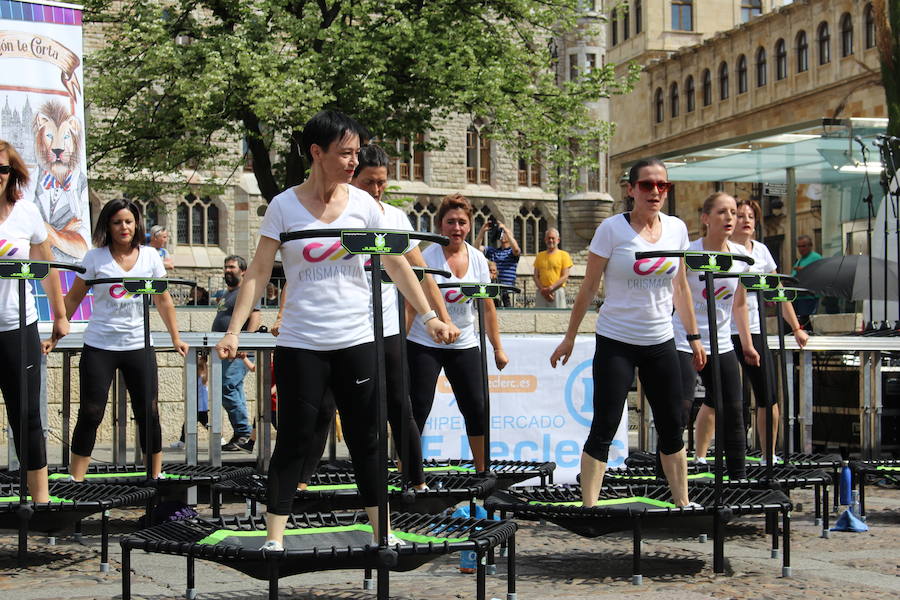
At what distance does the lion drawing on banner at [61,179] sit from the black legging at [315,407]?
21.5 feet

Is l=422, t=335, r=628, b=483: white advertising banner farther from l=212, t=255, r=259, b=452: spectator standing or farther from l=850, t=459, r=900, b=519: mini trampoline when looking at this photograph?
l=212, t=255, r=259, b=452: spectator standing

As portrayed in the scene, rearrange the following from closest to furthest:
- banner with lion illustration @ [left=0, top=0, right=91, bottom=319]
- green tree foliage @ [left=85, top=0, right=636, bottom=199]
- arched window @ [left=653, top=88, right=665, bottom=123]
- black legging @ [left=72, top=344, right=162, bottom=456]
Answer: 1. black legging @ [left=72, top=344, right=162, bottom=456]
2. banner with lion illustration @ [left=0, top=0, right=91, bottom=319]
3. green tree foliage @ [left=85, top=0, right=636, bottom=199]
4. arched window @ [left=653, top=88, right=665, bottom=123]

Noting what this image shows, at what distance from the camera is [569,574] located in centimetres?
719

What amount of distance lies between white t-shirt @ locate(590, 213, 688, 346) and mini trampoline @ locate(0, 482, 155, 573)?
260cm

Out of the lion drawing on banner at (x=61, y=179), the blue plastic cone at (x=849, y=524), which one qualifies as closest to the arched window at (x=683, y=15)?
the lion drawing on banner at (x=61, y=179)

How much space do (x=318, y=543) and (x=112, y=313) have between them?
11.1 ft

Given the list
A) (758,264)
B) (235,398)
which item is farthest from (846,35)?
(758,264)

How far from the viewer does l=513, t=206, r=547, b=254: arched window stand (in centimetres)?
6041

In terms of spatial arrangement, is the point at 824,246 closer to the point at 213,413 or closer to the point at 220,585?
the point at 213,413

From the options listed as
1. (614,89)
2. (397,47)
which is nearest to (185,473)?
(397,47)

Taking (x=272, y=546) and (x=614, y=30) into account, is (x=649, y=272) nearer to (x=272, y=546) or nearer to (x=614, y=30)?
(x=272, y=546)

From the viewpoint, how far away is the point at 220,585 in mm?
6840

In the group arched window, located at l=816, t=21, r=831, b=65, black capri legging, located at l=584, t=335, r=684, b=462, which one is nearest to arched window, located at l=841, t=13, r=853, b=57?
arched window, located at l=816, t=21, r=831, b=65

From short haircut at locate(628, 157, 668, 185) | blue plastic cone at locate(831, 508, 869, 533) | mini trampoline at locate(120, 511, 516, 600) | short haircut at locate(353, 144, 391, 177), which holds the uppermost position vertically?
short haircut at locate(353, 144, 391, 177)
